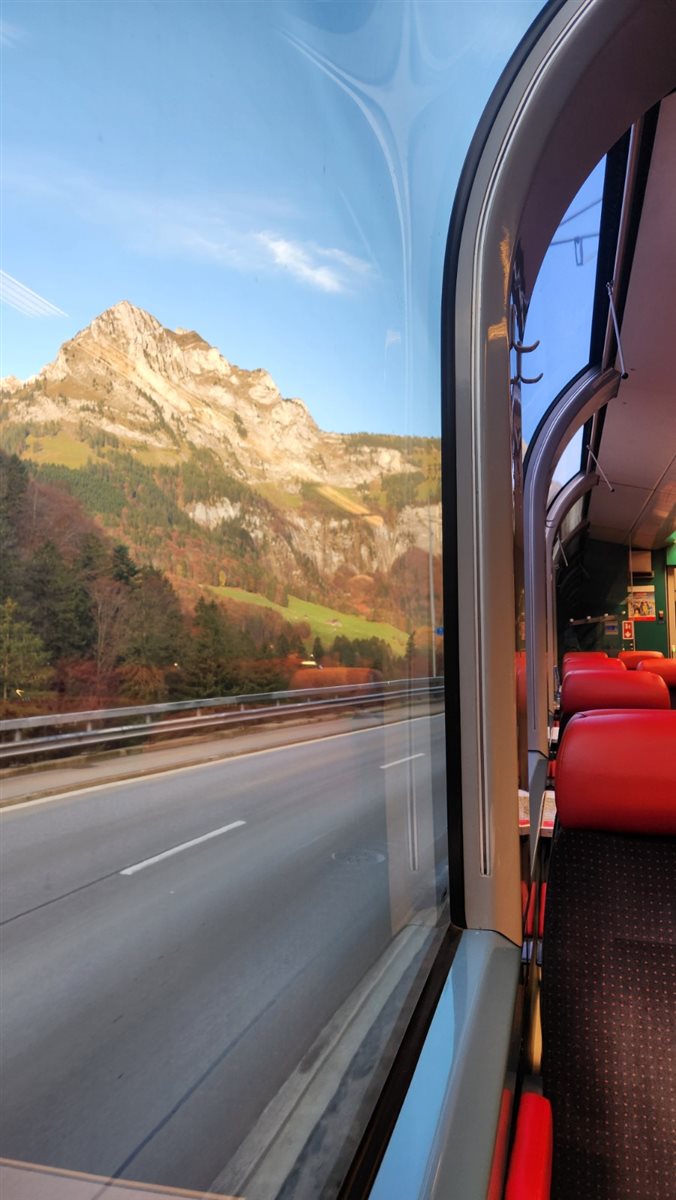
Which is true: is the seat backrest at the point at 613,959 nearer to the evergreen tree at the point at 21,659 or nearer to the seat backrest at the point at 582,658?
the evergreen tree at the point at 21,659

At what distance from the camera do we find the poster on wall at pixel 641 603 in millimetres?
13961

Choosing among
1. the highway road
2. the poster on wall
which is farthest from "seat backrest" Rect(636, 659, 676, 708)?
the poster on wall

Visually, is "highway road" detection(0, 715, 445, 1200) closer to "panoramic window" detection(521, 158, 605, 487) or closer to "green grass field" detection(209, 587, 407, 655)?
"green grass field" detection(209, 587, 407, 655)

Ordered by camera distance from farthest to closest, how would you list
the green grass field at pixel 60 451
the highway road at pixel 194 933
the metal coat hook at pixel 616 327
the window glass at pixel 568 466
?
the window glass at pixel 568 466, the metal coat hook at pixel 616 327, the highway road at pixel 194 933, the green grass field at pixel 60 451

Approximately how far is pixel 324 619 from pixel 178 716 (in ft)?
1.29

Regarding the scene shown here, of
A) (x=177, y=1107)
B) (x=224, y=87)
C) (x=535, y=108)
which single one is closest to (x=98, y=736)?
(x=224, y=87)

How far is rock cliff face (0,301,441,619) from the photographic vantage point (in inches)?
28.4

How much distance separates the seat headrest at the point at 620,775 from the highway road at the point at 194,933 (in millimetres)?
462

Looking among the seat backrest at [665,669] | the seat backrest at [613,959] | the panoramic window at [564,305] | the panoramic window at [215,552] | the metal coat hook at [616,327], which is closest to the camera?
the panoramic window at [215,552]

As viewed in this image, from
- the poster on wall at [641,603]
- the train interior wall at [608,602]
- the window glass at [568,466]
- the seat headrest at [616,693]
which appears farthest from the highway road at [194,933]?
the poster on wall at [641,603]

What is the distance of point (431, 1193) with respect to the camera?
100 centimetres

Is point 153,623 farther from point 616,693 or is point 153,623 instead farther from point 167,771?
point 616,693

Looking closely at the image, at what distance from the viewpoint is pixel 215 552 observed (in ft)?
3.30

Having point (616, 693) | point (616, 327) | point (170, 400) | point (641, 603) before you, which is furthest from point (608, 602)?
point (170, 400)
